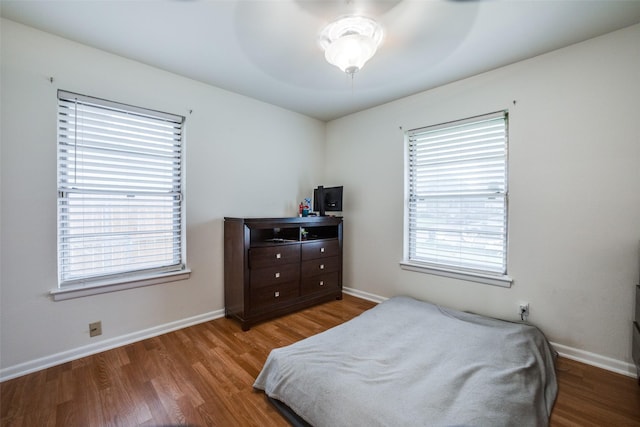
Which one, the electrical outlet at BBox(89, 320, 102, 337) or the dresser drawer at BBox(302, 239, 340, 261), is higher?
the dresser drawer at BBox(302, 239, 340, 261)

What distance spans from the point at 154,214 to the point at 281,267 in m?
1.36

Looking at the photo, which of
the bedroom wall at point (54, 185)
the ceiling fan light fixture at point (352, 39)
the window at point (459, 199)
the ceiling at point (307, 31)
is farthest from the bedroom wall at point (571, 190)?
the bedroom wall at point (54, 185)

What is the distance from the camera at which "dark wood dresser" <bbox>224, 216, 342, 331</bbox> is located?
106 inches

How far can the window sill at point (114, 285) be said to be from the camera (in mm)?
2086

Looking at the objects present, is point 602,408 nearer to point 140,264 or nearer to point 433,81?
point 433,81

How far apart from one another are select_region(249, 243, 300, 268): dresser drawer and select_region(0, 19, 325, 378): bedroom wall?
1.69 ft

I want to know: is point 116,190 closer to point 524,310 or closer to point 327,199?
point 327,199

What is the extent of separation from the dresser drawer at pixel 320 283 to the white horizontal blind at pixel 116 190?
1.37 metres

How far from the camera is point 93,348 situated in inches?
87.0

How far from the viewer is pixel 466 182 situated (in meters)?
2.75

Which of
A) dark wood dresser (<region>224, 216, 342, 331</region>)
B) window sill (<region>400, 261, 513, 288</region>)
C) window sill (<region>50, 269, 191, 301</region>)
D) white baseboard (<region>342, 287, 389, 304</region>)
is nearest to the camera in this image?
window sill (<region>50, 269, 191, 301</region>)

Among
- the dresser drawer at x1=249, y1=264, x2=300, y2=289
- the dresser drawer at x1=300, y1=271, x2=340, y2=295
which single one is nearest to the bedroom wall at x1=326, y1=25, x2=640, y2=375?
the dresser drawer at x1=300, y1=271, x2=340, y2=295

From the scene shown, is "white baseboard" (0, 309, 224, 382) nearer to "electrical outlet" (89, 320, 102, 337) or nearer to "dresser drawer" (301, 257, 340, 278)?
"electrical outlet" (89, 320, 102, 337)

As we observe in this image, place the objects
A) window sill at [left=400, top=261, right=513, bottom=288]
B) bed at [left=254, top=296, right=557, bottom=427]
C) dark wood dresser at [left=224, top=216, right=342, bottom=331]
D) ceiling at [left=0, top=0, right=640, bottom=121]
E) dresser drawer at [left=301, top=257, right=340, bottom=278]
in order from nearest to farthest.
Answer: bed at [left=254, top=296, right=557, bottom=427], ceiling at [left=0, top=0, right=640, bottom=121], window sill at [left=400, top=261, right=513, bottom=288], dark wood dresser at [left=224, top=216, right=342, bottom=331], dresser drawer at [left=301, top=257, right=340, bottom=278]
